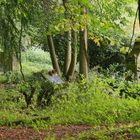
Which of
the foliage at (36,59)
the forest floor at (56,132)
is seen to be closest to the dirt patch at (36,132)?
the forest floor at (56,132)

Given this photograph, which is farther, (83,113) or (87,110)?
(87,110)

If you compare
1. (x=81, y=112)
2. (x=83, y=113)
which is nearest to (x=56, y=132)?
(x=83, y=113)

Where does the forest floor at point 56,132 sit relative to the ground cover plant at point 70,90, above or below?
below

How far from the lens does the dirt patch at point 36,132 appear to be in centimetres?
736

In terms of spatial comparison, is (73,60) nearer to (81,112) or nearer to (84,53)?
(84,53)

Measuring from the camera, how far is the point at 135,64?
14102mm

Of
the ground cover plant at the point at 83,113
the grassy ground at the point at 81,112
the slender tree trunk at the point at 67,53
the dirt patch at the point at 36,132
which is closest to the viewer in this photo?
the ground cover plant at the point at 83,113

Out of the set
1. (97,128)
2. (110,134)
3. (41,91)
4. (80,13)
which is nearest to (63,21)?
(80,13)

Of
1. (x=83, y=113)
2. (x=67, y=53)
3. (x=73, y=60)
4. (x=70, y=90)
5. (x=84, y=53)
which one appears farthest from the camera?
(x=67, y=53)

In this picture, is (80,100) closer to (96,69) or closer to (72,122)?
(72,122)

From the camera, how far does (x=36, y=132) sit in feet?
25.6

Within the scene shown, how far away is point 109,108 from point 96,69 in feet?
26.3

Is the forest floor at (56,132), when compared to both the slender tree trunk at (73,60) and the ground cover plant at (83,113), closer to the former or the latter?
the ground cover plant at (83,113)

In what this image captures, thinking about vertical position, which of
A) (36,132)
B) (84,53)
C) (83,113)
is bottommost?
(36,132)
